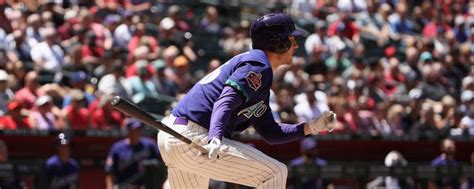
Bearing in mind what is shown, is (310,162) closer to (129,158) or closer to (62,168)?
(129,158)

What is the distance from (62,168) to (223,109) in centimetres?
578

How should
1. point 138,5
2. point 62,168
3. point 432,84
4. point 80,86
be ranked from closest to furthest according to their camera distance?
point 62,168, point 80,86, point 432,84, point 138,5

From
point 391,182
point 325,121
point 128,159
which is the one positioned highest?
point 325,121

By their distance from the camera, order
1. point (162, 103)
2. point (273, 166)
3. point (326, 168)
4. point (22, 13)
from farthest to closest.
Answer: point (22, 13) → point (162, 103) → point (326, 168) → point (273, 166)

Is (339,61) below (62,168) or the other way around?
the other way around

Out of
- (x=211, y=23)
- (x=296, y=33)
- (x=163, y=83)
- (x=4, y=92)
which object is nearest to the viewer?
(x=296, y=33)

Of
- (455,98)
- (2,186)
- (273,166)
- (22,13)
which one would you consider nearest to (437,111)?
(455,98)

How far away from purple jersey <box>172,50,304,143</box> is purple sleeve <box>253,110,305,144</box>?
57 millimetres

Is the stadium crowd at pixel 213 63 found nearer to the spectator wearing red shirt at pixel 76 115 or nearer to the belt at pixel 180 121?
the spectator wearing red shirt at pixel 76 115

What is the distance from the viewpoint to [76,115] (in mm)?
13367

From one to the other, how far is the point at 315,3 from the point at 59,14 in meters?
5.70

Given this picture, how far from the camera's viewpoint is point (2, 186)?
11.2 m

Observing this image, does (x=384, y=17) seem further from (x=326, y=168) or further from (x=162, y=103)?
(x=326, y=168)

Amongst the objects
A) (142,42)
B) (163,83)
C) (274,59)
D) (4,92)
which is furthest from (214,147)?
(142,42)
